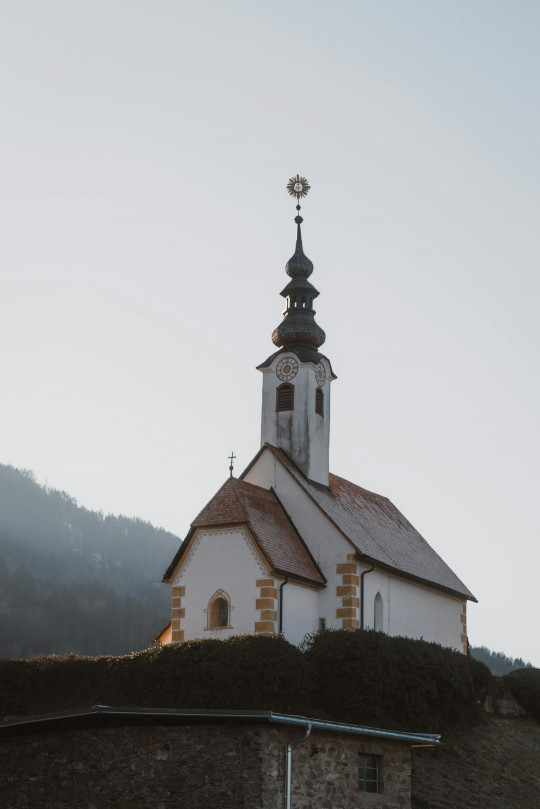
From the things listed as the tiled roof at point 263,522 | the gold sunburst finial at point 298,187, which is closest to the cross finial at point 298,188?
the gold sunburst finial at point 298,187

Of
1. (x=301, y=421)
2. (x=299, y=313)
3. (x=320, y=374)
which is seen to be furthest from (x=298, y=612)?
(x=299, y=313)

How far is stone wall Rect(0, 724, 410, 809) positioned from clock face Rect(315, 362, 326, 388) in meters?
16.9

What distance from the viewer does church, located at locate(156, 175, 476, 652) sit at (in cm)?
3011

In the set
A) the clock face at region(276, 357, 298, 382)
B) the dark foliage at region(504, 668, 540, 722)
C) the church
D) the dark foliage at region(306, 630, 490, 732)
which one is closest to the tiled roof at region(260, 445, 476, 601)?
the church

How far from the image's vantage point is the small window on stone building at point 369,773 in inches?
865

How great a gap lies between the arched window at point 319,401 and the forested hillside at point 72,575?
245ft

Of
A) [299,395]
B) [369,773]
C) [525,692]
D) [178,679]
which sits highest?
[299,395]

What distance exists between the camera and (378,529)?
37.8 m

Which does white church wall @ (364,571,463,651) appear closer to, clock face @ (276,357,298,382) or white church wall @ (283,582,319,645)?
white church wall @ (283,582,319,645)

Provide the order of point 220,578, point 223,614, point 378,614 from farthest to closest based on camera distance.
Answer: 1. point 378,614
2. point 220,578
3. point 223,614

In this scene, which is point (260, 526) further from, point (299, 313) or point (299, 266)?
point (299, 266)

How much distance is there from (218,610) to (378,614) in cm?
621

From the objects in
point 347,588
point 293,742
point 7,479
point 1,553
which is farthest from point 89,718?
point 7,479

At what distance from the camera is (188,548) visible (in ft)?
102
